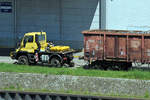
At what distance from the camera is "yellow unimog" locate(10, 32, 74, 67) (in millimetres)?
24578

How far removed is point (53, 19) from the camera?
35906mm

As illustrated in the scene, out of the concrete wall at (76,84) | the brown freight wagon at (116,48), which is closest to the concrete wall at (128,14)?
the brown freight wagon at (116,48)

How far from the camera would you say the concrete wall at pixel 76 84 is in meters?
18.4

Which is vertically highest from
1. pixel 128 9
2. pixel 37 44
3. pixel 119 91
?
pixel 128 9

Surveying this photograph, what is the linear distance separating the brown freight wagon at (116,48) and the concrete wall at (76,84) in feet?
15.7

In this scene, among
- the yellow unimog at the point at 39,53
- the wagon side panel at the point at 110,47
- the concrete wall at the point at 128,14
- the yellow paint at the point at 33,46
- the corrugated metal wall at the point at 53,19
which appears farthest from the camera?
the corrugated metal wall at the point at 53,19

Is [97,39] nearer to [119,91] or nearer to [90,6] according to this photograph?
[119,91]

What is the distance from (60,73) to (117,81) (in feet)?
11.1

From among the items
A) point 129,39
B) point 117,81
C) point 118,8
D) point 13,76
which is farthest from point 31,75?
point 118,8

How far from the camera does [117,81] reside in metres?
18.7

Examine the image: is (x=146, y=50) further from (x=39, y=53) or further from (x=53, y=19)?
(x=53, y=19)

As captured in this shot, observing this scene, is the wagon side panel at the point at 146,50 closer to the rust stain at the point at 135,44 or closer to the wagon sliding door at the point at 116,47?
the rust stain at the point at 135,44

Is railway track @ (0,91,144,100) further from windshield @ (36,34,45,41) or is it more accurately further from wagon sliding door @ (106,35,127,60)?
windshield @ (36,34,45,41)

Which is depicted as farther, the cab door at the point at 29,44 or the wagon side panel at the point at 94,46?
the cab door at the point at 29,44
